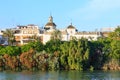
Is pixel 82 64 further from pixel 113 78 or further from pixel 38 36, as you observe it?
pixel 38 36

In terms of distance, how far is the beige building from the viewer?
10062cm

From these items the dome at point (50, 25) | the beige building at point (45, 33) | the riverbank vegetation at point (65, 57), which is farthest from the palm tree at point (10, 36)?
the riverbank vegetation at point (65, 57)

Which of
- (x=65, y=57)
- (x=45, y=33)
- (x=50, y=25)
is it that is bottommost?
(x=65, y=57)

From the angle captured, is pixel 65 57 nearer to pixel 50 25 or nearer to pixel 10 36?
pixel 10 36

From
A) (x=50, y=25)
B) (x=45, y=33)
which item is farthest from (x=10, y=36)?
(x=50, y=25)

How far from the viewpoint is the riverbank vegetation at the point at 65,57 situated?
206 ft

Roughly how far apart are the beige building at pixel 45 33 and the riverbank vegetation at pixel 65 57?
30.6 metres

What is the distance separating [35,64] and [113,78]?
17.2 meters

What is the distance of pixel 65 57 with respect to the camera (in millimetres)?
63656

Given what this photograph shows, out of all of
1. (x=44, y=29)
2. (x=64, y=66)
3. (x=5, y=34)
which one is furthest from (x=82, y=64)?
(x=44, y=29)

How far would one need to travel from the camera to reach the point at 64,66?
6375cm

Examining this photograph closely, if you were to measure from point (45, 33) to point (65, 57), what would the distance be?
38.7 metres

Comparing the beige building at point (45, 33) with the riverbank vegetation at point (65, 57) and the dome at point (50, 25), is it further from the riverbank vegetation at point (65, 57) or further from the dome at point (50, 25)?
the riverbank vegetation at point (65, 57)

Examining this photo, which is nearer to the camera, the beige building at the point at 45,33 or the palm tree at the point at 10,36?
the palm tree at the point at 10,36
